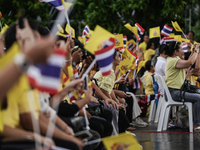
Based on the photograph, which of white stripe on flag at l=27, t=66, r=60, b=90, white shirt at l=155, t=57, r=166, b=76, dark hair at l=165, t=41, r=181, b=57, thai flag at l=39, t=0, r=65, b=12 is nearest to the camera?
white stripe on flag at l=27, t=66, r=60, b=90

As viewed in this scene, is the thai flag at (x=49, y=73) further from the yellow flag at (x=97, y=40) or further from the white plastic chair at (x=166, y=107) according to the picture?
the white plastic chair at (x=166, y=107)

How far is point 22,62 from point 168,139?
468cm

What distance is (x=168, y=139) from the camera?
600cm

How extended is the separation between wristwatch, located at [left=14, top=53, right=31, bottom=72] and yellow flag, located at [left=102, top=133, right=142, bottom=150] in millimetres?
1113

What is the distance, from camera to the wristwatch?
169 centimetres

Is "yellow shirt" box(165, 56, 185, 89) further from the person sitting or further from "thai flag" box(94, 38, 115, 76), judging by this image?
"thai flag" box(94, 38, 115, 76)

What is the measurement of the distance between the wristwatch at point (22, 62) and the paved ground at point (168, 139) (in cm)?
389

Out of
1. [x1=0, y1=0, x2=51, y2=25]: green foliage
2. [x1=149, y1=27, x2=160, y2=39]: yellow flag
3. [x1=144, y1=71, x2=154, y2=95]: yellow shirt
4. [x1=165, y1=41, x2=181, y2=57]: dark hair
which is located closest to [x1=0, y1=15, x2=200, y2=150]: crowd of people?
[x1=165, y1=41, x2=181, y2=57]: dark hair

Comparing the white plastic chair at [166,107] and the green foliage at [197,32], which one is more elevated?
the white plastic chair at [166,107]

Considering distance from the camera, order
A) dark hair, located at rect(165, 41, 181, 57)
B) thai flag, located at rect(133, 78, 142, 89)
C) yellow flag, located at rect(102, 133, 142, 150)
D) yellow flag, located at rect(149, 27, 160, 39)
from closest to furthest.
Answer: yellow flag, located at rect(102, 133, 142, 150)
dark hair, located at rect(165, 41, 181, 57)
thai flag, located at rect(133, 78, 142, 89)
yellow flag, located at rect(149, 27, 160, 39)

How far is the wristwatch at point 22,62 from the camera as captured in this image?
1689 mm

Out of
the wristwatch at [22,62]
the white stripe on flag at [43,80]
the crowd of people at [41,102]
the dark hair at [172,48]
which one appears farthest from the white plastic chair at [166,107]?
the wristwatch at [22,62]

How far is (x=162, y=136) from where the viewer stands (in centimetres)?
634

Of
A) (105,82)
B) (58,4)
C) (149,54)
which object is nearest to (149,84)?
(149,54)
